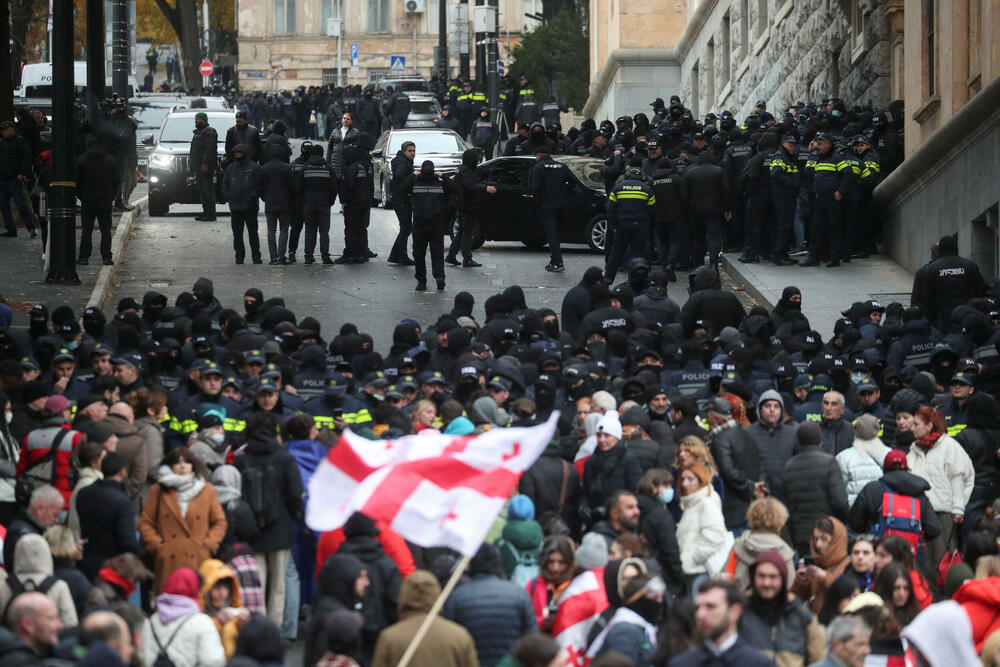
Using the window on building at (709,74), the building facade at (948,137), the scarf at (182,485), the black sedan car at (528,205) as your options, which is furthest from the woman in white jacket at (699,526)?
the window on building at (709,74)

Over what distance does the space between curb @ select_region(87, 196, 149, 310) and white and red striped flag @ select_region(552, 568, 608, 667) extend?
10636 millimetres

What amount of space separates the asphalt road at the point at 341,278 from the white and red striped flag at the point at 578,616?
35.1 ft

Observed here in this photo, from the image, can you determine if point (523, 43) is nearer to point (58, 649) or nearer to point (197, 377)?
point (197, 377)

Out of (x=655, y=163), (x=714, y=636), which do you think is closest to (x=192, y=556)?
(x=714, y=636)

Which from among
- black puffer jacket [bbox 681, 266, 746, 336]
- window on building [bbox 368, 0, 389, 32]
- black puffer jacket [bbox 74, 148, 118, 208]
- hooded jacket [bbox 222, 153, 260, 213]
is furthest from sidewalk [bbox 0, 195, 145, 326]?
window on building [bbox 368, 0, 389, 32]

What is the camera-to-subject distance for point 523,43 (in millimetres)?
58625

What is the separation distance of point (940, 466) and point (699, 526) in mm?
2186

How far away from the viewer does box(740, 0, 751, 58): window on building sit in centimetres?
3988

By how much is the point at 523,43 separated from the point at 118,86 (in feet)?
78.3

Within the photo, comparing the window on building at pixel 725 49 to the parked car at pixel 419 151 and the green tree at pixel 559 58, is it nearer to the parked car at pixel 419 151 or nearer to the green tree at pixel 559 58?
the parked car at pixel 419 151

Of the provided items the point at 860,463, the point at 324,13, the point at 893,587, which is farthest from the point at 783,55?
the point at 324,13

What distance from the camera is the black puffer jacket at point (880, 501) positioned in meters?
12.4

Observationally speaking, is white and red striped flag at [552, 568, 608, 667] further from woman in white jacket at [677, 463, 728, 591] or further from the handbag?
the handbag

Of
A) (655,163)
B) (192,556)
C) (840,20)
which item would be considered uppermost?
(840,20)
